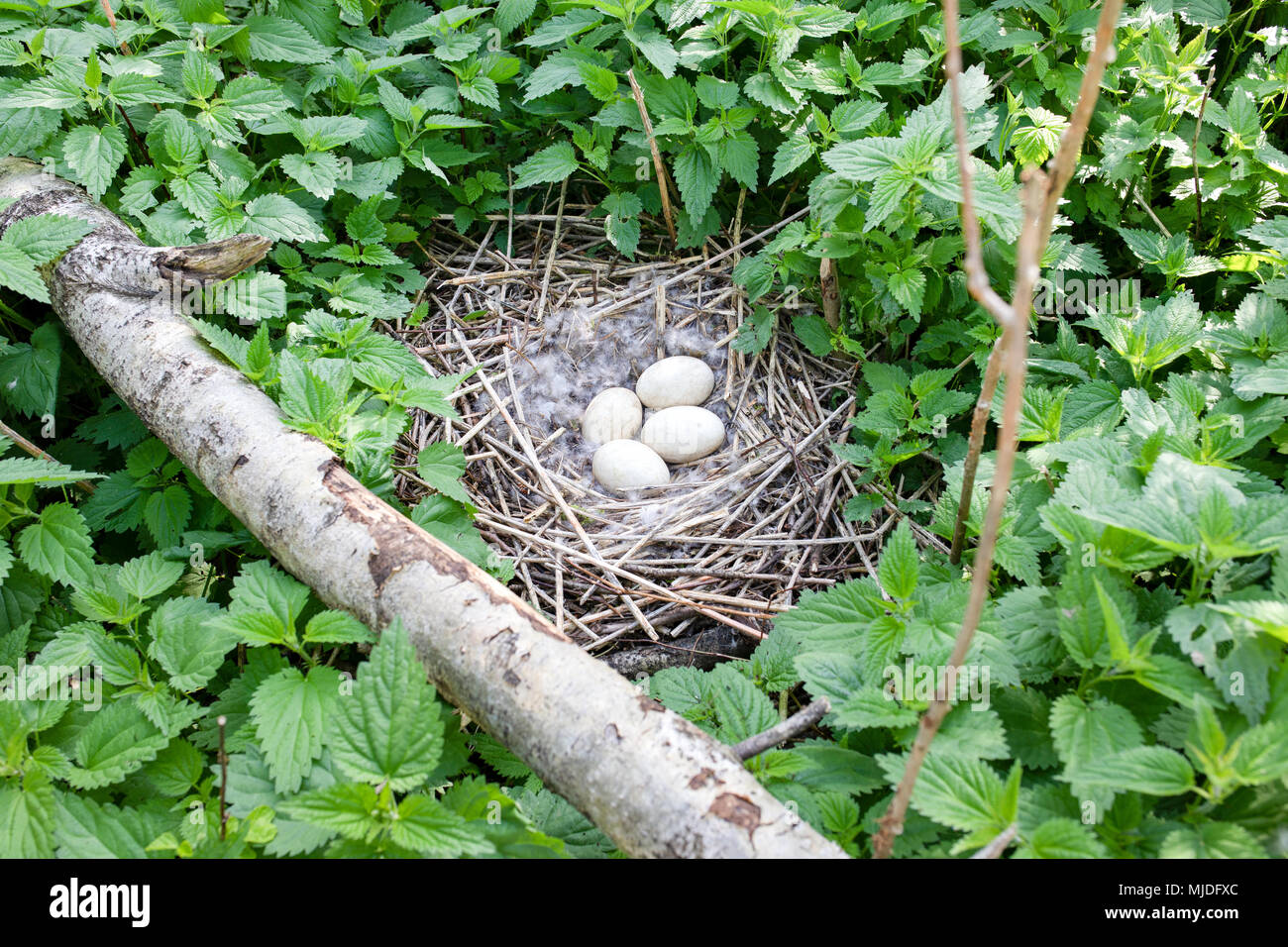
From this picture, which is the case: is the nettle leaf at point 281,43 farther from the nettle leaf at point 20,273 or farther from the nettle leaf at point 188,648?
the nettle leaf at point 188,648

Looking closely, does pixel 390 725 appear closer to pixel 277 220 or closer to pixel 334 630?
pixel 334 630

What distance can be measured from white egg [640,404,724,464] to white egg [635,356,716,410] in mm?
71

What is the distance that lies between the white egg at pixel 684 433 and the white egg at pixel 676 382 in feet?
0.23

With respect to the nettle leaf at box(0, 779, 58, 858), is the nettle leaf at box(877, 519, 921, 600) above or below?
above

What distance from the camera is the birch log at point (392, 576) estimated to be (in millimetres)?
1604

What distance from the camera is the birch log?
1.60 metres

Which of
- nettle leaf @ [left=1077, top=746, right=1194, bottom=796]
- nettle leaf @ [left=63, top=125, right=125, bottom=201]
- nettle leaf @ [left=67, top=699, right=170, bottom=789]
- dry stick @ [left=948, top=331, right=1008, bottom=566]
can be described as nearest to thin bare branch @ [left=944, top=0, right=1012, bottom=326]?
dry stick @ [left=948, top=331, right=1008, bottom=566]

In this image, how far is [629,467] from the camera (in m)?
2.96

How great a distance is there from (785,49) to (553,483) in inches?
64.0

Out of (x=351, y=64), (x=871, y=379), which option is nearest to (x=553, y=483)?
(x=871, y=379)

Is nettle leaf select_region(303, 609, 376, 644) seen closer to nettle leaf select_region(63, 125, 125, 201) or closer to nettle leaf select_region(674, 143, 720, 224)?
nettle leaf select_region(63, 125, 125, 201)

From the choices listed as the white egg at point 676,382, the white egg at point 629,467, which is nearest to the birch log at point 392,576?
the white egg at point 629,467

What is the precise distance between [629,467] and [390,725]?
1.50 meters

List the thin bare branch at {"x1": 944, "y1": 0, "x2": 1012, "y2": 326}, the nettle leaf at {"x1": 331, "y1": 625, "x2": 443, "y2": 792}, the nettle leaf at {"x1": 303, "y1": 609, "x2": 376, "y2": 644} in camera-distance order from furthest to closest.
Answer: the nettle leaf at {"x1": 303, "y1": 609, "x2": 376, "y2": 644} < the nettle leaf at {"x1": 331, "y1": 625, "x2": 443, "y2": 792} < the thin bare branch at {"x1": 944, "y1": 0, "x2": 1012, "y2": 326}
